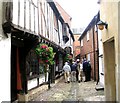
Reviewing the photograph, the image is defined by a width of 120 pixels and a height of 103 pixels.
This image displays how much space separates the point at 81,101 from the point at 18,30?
16.0 ft

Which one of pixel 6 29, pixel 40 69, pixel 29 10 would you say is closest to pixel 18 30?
pixel 6 29

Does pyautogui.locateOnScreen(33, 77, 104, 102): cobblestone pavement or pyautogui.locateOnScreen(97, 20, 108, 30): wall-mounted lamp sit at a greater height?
pyautogui.locateOnScreen(97, 20, 108, 30): wall-mounted lamp

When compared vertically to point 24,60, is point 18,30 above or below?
above

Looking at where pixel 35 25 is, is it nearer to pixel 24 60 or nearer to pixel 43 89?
pixel 24 60

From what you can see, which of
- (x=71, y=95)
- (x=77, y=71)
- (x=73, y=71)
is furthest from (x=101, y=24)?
(x=73, y=71)

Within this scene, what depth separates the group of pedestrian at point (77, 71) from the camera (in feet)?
76.5

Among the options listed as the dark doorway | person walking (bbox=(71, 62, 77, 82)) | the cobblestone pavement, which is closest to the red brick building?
person walking (bbox=(71, 62, 77, 82))

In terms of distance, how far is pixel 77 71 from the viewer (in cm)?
2494

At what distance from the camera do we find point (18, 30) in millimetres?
8969

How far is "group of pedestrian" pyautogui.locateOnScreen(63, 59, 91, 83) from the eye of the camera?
2333 centimetres

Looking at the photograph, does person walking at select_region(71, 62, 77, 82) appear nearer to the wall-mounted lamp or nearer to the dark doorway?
the dark doorway

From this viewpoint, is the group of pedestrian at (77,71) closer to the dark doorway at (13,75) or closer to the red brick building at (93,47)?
the red brick building at (93,47)

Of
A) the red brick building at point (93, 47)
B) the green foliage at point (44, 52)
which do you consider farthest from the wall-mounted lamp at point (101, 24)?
the red brick building at point (93, 47)

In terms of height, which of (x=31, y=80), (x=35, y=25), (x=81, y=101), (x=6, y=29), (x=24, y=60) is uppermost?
(x=35, y=25)
